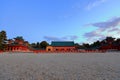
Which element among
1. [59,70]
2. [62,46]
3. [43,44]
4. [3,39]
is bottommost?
[59,70]

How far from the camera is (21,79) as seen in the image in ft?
26.8

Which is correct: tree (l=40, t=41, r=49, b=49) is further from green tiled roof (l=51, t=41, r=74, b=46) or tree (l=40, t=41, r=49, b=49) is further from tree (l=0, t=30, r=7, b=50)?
tree (l=0, t=30, r=7, b=50)

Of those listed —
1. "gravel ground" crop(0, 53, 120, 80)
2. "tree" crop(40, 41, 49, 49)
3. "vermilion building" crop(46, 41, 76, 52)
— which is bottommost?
"gravel ground" crop(0, 53, 120, 80)

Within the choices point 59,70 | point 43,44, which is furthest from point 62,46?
point 59,70

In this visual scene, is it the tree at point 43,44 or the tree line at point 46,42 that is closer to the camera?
the tree line at point 46,42

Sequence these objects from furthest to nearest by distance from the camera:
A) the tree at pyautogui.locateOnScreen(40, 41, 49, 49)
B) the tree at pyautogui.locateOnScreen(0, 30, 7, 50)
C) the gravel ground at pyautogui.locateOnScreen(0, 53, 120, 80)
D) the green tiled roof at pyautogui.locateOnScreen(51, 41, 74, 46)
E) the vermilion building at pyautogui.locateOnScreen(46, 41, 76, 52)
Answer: the tree at pyautogui.locateOnScreen(40, 41, 49, 49) < the green tiled roof at pyautogui.locateOnScreen(51, 41, 74, 46) < the vermilion building at pyautogui.locateOnScreen(46, 41, 76, 52) < the tree at pyautogui.locateOnScreen(0, 30, 7, 50) < the gravel ground at pyautogui.locateOnScreen(0, 53, 120, 80)

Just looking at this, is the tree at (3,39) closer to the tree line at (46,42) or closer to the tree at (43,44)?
the tree line at (46,42)

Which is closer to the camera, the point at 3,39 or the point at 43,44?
the point at 3,39

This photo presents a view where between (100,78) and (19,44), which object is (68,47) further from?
(100,78)

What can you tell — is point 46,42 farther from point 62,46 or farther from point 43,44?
point 62,46

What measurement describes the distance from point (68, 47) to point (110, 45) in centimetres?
1429

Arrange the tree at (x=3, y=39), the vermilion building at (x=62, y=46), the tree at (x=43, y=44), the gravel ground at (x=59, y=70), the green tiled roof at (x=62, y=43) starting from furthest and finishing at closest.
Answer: the tree at (x=43, y=44) < the green tiled roof at (x=62, y=43) < the vermilion building at (x=62, y=46) < the tree at (x=3, y=39) < the gravel ground at (x=59, y=70)

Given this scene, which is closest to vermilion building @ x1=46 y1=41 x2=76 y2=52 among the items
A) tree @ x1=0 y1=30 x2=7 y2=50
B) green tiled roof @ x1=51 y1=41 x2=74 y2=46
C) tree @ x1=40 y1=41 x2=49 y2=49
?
green tiled roof @ x1=51 y1=41 x2=74 y2=46

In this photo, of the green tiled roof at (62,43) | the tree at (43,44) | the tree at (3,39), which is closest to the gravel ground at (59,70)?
the tree at (3,39)
